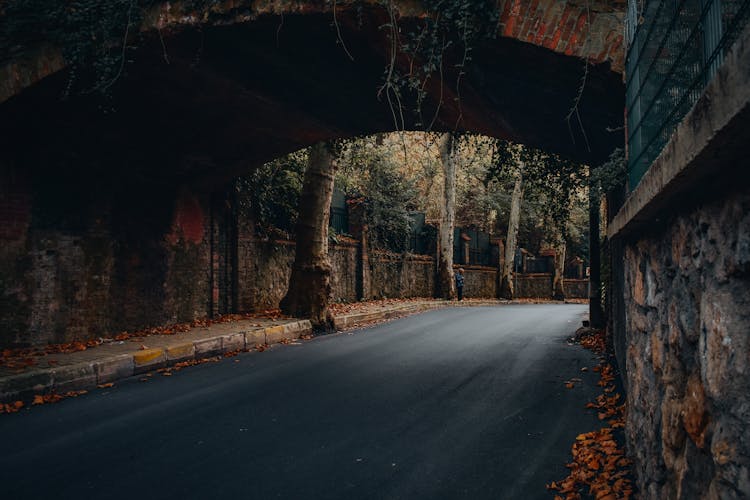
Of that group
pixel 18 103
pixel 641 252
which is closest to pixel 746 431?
pixel 641 252

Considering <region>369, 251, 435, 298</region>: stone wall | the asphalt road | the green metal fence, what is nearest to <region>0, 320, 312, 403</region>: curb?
the asphalt road

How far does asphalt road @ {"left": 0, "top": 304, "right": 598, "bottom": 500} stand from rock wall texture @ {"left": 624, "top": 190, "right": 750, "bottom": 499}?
3.76 ft

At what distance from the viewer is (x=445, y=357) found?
7.93 m

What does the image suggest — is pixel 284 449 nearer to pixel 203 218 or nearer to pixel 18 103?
pixel 18 103

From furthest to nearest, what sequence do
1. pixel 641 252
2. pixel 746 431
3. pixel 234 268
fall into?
pixel 234 268
pixel 641 252
pixel 746 431

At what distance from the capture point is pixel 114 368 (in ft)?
21.8

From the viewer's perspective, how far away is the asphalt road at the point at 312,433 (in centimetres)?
332

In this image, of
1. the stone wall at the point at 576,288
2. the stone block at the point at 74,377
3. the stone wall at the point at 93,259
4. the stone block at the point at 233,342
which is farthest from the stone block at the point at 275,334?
the stone wall at the point at 576,288

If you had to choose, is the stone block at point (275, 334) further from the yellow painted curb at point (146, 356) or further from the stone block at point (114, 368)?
the stone block at point (114, 368)

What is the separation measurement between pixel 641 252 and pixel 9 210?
26.7 ft

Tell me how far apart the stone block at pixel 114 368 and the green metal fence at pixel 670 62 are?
241 inches

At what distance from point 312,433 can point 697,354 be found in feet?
10.5

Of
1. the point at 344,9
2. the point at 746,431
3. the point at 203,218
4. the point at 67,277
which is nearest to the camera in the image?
the point at 746,431

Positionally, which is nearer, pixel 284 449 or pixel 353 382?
pixel 284 449
